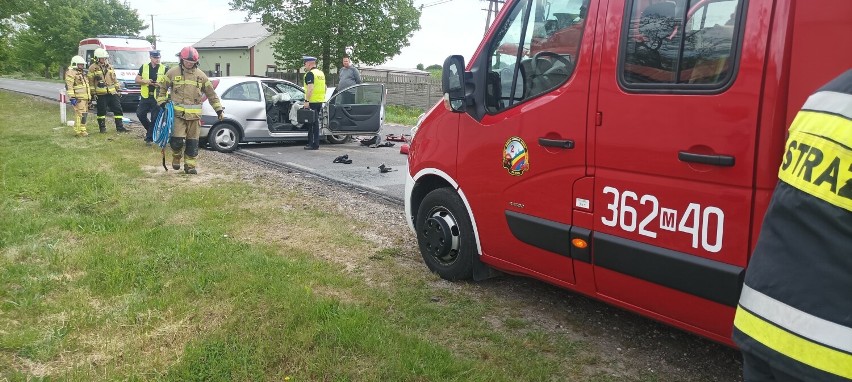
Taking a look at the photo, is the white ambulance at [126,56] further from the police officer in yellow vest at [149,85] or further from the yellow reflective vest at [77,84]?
the police officer in yellow vest at [149,85]

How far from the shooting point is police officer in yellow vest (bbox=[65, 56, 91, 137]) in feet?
44.8

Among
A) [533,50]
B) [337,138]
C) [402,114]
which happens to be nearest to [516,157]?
[533,50]

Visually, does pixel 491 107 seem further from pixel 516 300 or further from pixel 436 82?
pixel 436 82

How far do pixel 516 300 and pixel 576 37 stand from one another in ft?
6.14

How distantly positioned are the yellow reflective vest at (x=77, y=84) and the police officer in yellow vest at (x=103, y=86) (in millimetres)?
163

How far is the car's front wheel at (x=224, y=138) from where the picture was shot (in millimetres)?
11766

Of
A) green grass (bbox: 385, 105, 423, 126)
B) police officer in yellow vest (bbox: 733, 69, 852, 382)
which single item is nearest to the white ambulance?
green grass (bbox: 385, 105, 423, 126)

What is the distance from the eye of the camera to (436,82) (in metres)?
27.7

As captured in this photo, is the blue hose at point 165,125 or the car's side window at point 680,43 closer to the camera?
the car's side window at point 680,43

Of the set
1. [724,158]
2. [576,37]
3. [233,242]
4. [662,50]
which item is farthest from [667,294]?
[233,242]

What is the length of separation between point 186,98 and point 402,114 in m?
16.8

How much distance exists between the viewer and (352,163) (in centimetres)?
1088

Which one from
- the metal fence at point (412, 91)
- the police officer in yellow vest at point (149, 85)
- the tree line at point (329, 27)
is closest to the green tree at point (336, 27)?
the tree line at point (329, 27)

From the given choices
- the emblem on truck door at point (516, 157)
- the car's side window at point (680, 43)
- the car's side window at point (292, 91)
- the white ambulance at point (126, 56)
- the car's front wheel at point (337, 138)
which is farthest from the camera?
the white ambulance at point (126, 56)
